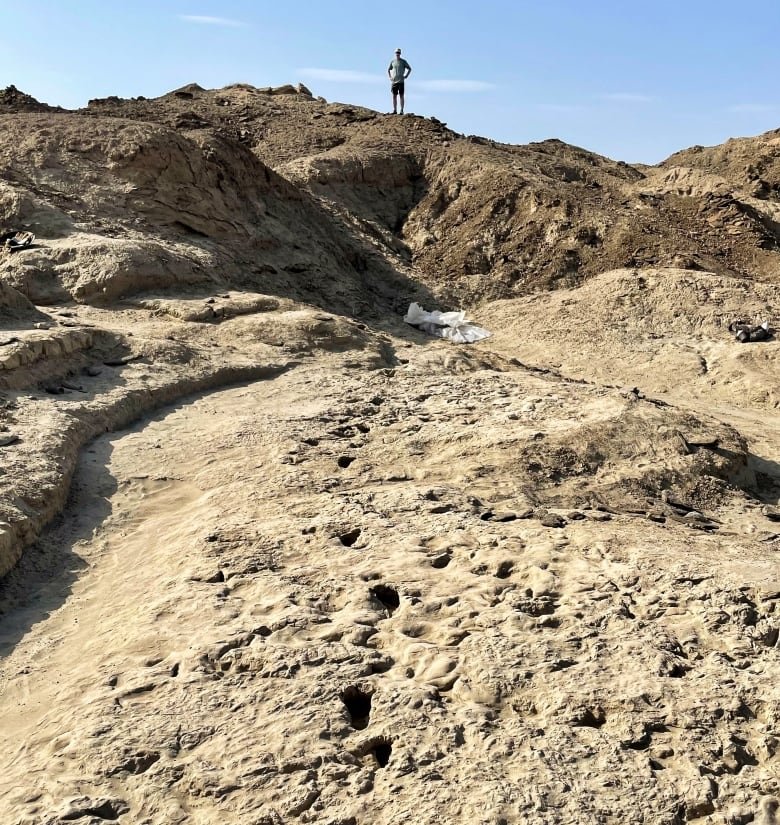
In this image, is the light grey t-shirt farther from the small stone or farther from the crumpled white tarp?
the small stone

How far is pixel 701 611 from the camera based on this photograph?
3.53 meters

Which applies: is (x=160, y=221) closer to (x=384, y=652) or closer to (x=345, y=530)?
(x=345, y=530)

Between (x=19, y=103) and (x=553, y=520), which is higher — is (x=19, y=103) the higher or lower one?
the higher one

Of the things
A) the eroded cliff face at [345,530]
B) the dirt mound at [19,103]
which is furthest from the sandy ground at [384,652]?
the dirt mound at [19,103]

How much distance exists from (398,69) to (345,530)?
45.3ft

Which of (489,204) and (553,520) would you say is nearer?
(553,520)

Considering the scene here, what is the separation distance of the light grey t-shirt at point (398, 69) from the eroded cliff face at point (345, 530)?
5712mm

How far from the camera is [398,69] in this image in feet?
53.9

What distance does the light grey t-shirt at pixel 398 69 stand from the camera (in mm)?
16344

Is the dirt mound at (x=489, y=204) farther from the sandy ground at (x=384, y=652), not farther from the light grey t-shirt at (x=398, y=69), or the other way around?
the sandy ground at (x=384, y=652)

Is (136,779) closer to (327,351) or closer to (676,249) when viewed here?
(327,351)

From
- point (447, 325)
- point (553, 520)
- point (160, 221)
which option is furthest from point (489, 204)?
point (553, 520)

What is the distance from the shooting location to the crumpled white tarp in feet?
36.9

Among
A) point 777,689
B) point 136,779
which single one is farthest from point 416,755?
point 777,689
